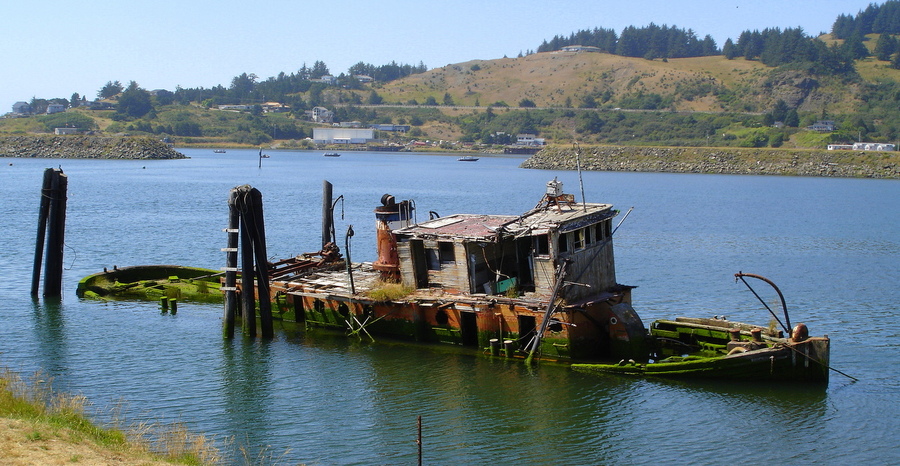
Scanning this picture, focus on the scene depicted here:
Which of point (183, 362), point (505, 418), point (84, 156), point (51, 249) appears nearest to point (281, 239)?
point (51, 249)

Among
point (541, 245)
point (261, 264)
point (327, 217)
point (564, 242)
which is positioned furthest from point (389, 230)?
point (327, 217)

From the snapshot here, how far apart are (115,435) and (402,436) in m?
6.52

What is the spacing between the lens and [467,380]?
24.4 meters

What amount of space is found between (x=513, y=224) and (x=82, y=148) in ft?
545

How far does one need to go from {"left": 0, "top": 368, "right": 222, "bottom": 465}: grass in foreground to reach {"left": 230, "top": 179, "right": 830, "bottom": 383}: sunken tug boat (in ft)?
30.4

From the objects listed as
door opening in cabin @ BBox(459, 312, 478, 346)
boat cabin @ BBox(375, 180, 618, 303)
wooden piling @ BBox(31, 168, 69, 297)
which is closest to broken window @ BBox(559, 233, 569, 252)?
boat cabin @ BBox(375, 180, 618, 303)

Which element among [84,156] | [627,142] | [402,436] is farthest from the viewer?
[627,142]

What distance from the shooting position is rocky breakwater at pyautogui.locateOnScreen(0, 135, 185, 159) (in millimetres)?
171500

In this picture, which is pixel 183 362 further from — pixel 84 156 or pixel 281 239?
pixel 84 156

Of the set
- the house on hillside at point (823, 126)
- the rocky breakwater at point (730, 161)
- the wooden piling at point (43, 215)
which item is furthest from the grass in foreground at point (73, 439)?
the house on hillside at point (823, 126)

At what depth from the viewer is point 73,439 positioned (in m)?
15.6

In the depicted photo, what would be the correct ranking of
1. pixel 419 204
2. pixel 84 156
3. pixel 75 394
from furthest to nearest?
pixel 84 156 < pixel 419 204 < pixel 75 394

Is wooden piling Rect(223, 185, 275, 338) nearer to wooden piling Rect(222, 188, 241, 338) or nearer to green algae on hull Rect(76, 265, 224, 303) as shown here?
wooden piling Rect(222, 188, 241, 338)

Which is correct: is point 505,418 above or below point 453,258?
below
